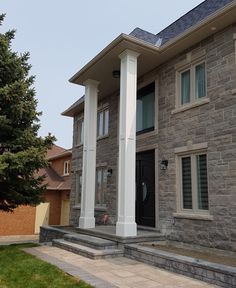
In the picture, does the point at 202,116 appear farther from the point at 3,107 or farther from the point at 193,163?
the point at 3,107

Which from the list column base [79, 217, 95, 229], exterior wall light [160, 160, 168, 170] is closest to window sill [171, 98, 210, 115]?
exterior wall light [160, 160, 168, 170]

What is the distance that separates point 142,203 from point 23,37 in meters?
6.54

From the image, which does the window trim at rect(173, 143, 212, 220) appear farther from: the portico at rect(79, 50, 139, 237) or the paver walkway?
the paver walkway

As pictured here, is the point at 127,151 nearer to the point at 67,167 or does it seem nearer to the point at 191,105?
the point at 191,105

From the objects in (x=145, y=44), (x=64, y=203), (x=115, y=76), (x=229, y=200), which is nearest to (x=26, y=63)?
(x=115, y=76)

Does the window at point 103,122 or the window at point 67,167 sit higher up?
the window at point 103,122

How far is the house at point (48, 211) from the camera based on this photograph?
2038cm

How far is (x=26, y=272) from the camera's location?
594cm

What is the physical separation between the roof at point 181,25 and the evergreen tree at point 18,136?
3.86 meters

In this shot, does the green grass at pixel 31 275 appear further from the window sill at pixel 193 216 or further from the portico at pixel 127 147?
the window sill at pixel 193 216

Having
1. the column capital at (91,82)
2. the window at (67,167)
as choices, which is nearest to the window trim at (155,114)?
the column capital at (91,82)

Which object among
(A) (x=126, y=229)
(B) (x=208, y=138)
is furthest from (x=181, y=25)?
(A) (x=126, y=229)

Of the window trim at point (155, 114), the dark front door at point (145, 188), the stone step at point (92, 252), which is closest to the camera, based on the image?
the stone step at point (92, 252)

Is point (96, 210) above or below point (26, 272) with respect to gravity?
above
